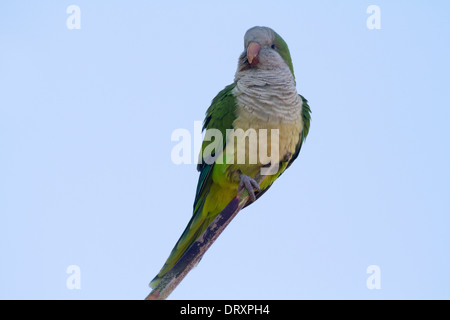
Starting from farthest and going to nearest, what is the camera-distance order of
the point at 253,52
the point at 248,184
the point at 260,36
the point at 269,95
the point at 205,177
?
the point at 260,36 → the point at 253,52 → the point at 205,177 → the point at 269,95 → the point at 248,184

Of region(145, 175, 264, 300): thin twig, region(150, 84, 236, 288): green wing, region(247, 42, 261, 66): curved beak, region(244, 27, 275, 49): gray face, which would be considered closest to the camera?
region(145, 175, 264, 300): thin twig

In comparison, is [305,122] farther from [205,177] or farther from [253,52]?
[205,177]

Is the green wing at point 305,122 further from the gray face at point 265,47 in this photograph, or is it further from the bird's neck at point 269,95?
the gray face at point 265,47

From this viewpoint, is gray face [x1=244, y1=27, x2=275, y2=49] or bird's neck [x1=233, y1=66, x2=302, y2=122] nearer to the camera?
bird's neck [x1=233, y1=66, x2=302, y2=122]

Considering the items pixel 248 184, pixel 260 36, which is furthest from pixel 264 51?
pixel 248 184

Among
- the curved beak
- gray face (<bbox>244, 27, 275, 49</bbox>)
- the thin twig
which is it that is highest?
gray face (<bbox>244, 27, 275, 49</bbox>)

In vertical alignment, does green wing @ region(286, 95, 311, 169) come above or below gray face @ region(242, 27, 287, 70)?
below

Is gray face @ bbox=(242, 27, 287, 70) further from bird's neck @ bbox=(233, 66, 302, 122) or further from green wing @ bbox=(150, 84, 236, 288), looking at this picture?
green wing @ bbox=(150, 84, 236, 288)

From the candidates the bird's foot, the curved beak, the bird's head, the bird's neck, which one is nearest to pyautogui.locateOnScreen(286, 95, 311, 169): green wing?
the bird's neck
